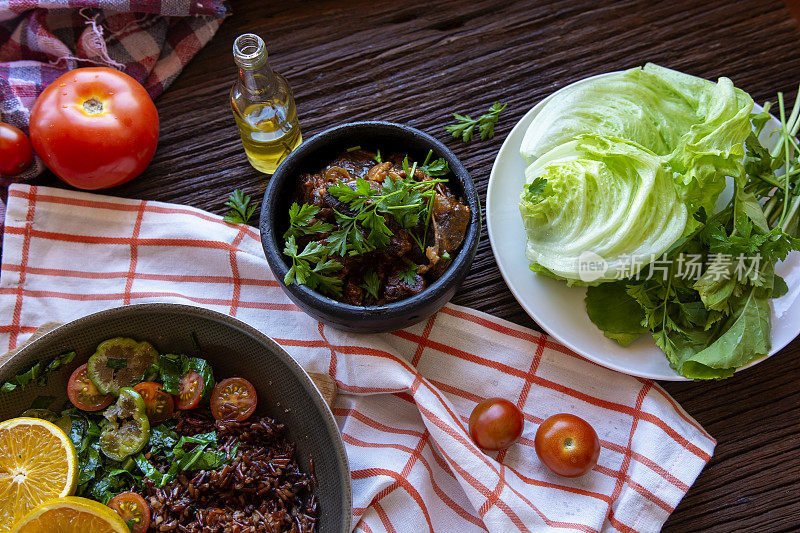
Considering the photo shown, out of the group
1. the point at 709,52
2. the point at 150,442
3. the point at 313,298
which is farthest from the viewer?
the point at 709,52

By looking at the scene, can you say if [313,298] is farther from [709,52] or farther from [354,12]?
[709,52]

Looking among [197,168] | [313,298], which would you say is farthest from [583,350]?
[197,168]

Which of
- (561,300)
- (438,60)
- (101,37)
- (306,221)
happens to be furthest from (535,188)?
(101,37)

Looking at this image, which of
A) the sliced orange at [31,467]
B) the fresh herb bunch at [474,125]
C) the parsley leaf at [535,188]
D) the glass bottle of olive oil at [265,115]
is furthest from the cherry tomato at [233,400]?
the fresh herb bunch at [474,125]

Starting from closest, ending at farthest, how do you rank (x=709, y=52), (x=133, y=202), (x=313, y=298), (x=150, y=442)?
1. (x=313, y=298)
2. (x=150, y=442)
3. (x=133, y=202)
4. (x=709, y=52)

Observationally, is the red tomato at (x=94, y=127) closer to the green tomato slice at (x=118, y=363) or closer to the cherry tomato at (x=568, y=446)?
the green tomato slice at (x=118, y=363)

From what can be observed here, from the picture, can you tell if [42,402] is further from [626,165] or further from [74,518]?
[626,165]
